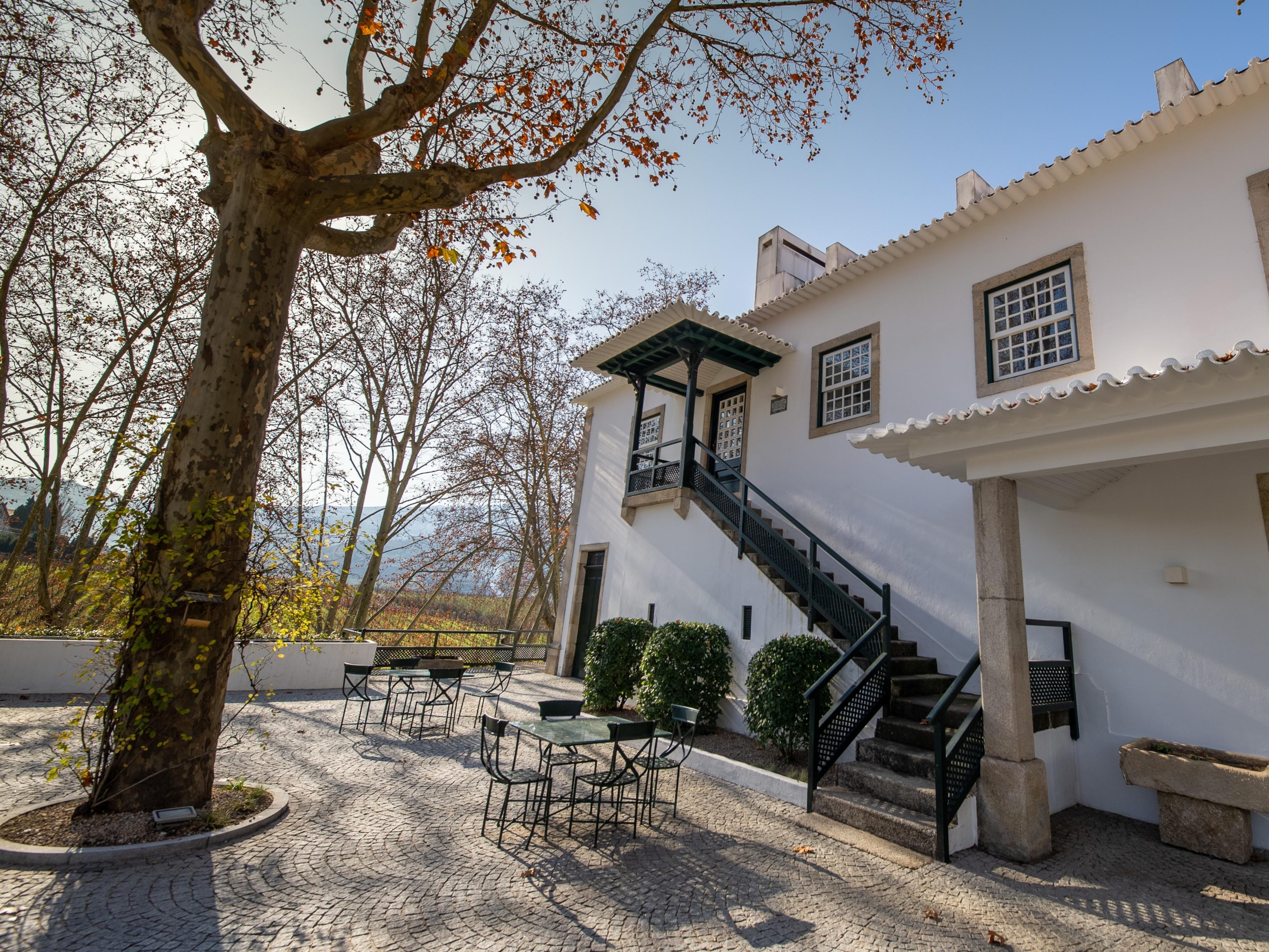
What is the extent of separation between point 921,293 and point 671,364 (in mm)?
4047

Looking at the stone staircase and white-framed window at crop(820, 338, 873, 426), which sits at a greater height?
white-framed window at crop(820, 338, 873, 426)

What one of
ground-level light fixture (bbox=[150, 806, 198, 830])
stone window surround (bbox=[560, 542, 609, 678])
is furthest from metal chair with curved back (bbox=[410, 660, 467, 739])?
ground-level light fixture (bbox=[150, 806, 198, 830])

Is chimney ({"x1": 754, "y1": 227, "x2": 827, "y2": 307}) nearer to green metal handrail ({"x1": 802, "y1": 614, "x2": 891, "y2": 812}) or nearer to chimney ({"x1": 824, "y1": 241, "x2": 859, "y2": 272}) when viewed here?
chimney ({"x1": 824, "y1": 241, "x2": 859, "y2": 272})

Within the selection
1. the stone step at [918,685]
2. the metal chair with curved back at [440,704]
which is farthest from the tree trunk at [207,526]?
the stone step at [918,685]

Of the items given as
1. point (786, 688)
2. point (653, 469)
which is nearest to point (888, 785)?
point (786, 688)

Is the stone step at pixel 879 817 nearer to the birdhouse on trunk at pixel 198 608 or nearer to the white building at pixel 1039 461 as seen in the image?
the white building at pixel 1039 461

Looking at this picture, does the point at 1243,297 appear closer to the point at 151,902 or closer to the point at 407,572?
the point at 151,902

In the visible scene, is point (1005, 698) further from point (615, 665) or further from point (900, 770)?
point (615, 665)

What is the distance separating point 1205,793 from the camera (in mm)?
4113

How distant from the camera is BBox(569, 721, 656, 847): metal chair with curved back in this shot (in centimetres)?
433

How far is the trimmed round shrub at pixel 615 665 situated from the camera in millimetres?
8508

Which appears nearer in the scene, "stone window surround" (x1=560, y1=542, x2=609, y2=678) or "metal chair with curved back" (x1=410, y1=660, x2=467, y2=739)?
"metal chair with curved back" (x1=410, y1=660, x2=467, y2=739)

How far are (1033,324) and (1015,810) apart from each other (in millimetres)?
5174

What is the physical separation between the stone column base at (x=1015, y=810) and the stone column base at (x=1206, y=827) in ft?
3.02
